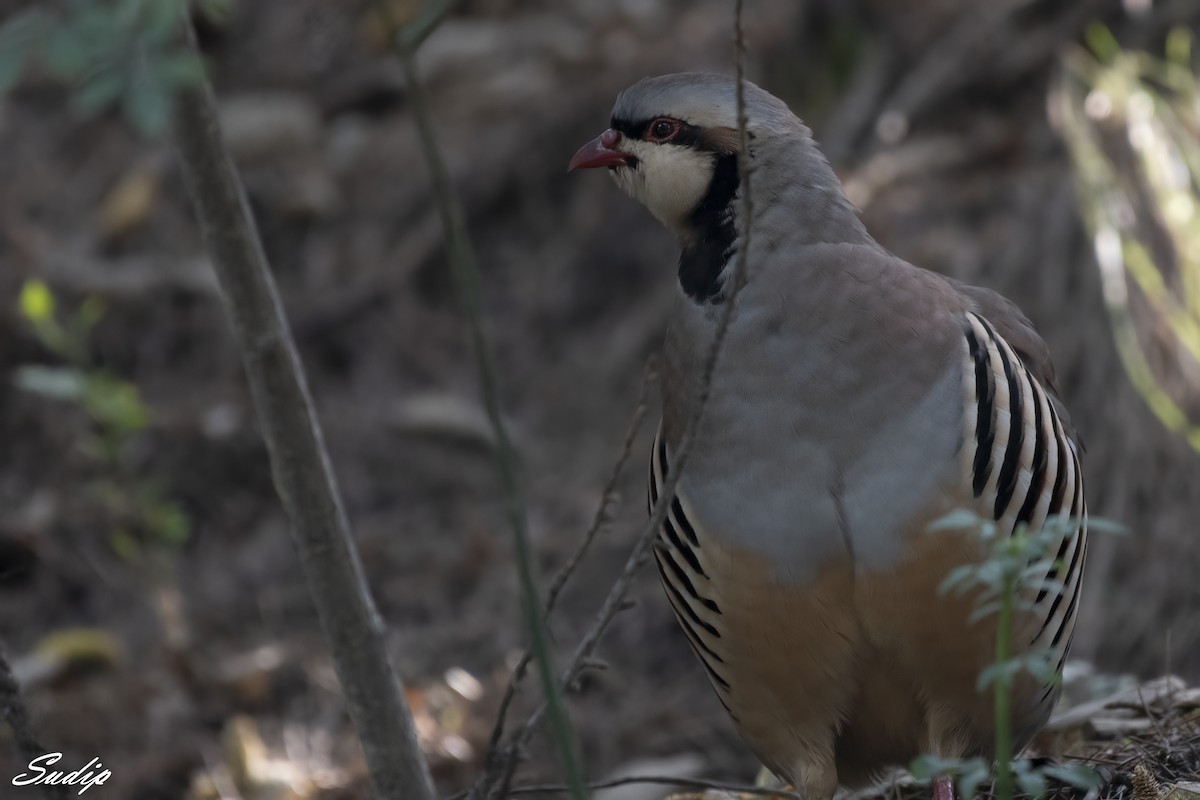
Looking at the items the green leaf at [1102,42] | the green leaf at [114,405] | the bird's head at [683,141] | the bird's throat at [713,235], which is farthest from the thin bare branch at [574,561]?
the green leaf at [1102,42]

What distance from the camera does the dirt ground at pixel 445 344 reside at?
4.74 meters

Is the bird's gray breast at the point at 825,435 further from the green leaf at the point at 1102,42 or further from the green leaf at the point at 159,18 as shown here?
the green leaf at the point at 1102,42

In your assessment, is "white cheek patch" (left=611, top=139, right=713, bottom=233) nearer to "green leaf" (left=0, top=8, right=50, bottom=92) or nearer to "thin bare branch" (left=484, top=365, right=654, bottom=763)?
"thin bare branch" (left=484, top=365, right=654, bottom=763)

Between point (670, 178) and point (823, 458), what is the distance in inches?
26.7

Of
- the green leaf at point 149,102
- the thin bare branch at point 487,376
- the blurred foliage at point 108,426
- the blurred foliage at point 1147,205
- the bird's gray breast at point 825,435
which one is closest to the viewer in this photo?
the green leaf at point 149,102

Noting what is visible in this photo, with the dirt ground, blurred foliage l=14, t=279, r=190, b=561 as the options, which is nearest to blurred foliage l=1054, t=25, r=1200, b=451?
the dirt ground

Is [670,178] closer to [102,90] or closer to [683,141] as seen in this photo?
[683,141]

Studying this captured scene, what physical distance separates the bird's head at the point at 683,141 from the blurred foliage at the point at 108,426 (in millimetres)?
1995

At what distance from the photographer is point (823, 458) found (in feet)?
8.52

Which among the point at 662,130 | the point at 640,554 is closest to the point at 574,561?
the point at 640,554

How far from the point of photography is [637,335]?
6.05m

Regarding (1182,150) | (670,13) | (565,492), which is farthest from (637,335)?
(1182,150)

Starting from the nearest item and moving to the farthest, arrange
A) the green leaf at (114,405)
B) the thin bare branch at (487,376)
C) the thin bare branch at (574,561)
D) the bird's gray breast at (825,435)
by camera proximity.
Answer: the thin bare branch at (487,376) < the thin bare branch at (574,561) < the bird's gray breast at (825,435) < the green leaf at (114,405)

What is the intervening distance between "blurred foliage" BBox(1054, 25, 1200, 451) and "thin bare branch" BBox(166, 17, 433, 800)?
3264 millimetres
